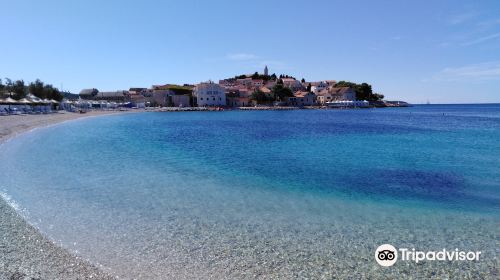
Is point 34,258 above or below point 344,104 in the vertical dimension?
below

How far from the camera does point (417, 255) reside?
7.48 metres

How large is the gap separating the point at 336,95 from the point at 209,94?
47495 mm

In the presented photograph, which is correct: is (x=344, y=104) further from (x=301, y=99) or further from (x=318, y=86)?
(x=318, y=86)

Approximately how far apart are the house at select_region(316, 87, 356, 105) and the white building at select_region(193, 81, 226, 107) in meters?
38.9

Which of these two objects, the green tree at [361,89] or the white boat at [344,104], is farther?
the green tree at [361,89]

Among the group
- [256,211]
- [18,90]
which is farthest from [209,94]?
→ [256,211]

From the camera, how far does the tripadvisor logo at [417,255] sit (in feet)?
23.7

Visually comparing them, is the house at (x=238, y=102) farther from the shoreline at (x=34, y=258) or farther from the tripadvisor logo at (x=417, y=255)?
the tripadvisor logo at (x=417, y=255)

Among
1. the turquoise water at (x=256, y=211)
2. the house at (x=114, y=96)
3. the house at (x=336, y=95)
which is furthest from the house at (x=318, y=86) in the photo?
the turquoise water at (x=256, y=211)

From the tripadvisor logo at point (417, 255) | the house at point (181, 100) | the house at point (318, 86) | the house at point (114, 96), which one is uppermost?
the house at point (318, 86)

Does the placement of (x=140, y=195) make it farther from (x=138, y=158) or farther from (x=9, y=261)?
(x=138, y=158)

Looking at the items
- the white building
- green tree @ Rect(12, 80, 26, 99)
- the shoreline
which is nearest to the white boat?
the white building

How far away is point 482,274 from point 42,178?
1541 centimetres

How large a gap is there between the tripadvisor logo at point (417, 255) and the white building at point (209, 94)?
342ft
